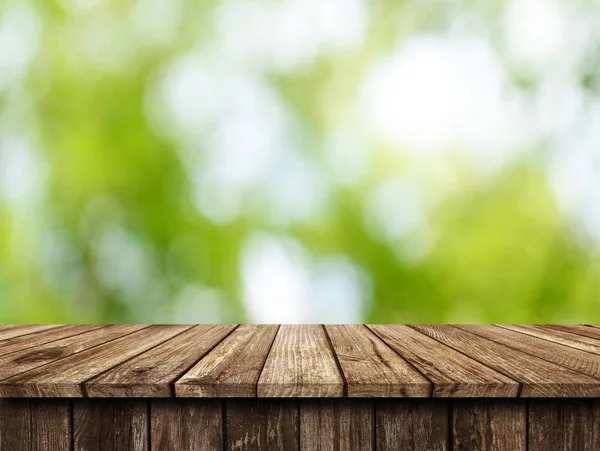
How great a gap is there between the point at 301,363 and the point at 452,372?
218 millimetres

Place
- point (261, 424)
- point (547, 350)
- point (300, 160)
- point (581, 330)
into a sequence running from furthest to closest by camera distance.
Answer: point (300, 160) → point (581, 330) → point (547, 350) → point (261, 424)

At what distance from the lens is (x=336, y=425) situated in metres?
0.77

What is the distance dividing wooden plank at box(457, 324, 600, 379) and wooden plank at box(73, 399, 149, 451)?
0.61 meters

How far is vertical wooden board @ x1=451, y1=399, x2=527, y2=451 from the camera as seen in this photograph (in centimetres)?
76

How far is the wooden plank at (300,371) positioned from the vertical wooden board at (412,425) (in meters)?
0.08

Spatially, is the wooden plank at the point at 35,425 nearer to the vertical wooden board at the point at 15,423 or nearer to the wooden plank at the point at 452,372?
the vertical wooden board at the point at 15,423

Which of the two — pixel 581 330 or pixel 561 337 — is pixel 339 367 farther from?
pixel 581 330

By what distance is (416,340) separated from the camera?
109cm

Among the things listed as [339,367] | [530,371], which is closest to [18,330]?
[339,367]

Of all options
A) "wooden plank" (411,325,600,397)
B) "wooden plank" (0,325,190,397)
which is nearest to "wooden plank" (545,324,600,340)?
"wooden plank" (411,325,600,397)

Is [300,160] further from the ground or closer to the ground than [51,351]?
further from the ground

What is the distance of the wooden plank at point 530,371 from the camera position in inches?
28.8

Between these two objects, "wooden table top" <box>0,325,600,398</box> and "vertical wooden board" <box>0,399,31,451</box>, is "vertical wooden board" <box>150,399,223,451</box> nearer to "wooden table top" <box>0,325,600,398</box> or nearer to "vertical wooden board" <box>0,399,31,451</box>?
"wooden table top" <box>0,325,600,398</box>

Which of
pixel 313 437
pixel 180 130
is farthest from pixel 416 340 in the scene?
Result: pixel 180 130
